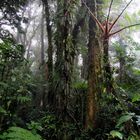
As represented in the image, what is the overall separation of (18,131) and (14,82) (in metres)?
2.81

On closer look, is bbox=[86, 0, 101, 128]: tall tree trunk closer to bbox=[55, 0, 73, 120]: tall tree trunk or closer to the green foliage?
bbox=[55, 0, 73, 120]: tall tree trunk

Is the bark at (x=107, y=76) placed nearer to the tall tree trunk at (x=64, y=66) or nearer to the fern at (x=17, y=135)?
the tall tree trunk at (x=64, y=66)

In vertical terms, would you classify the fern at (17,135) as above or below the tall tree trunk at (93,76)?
below

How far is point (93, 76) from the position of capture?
5.93 m

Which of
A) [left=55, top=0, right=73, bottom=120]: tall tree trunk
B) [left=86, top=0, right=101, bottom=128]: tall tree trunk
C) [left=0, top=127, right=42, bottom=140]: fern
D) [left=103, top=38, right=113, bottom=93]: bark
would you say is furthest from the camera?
[left=103, top=38, right=113, bottom=93]: bark

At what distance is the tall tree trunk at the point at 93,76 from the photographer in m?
5.70

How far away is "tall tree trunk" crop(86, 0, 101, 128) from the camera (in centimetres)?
570

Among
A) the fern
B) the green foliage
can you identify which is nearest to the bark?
the green foliage

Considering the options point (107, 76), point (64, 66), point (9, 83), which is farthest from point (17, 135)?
point (107, 76)

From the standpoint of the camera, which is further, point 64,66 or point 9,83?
point 9,83

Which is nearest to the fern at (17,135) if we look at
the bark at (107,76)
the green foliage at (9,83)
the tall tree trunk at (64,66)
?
the green foliage at (9,83)

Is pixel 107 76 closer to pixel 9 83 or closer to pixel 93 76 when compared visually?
pixel 93 76

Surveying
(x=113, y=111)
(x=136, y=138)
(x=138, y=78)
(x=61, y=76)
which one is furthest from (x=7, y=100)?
(x=138, y=78)

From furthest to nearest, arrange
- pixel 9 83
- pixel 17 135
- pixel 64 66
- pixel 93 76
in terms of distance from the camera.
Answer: pixel 9 83 < pixel 93 76 < pixel 64 66 < pixel 17 135
